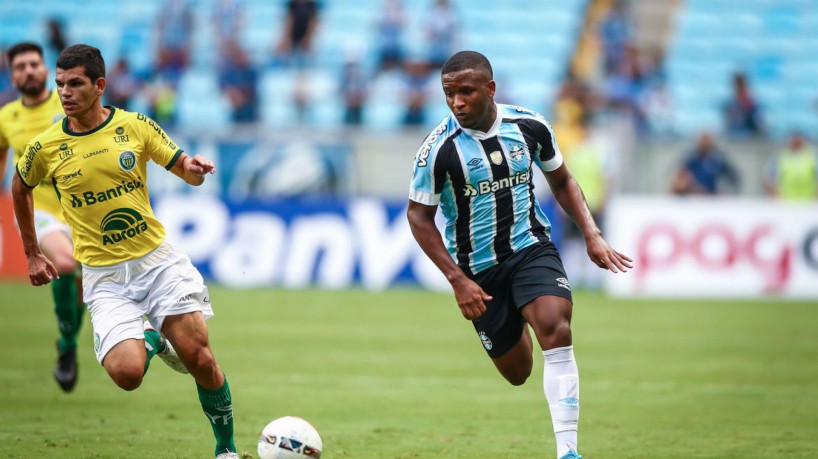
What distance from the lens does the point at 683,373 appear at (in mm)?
Result: 12164

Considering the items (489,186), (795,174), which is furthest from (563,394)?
(795,174)

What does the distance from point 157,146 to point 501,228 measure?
88.7 inches

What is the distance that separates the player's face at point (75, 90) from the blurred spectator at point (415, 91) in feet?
53.0

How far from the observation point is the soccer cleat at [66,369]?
9969 mm

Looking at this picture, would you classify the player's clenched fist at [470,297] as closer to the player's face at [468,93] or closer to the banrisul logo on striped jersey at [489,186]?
the banrisul logo on striped jersey at [489,186]

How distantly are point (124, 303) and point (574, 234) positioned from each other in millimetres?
14877

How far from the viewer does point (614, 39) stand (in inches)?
953

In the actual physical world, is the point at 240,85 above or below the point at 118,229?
below

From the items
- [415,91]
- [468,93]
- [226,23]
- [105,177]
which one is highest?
[226,23]

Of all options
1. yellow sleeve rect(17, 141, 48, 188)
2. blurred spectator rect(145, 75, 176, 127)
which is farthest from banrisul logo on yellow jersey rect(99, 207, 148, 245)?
blurred spectator rect(145, 75, 176, 127)

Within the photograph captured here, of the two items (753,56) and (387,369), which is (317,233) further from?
(753,56)

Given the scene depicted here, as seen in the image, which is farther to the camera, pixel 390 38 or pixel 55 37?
pixel 390 38

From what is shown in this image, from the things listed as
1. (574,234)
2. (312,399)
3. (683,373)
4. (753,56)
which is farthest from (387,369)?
(753,56)

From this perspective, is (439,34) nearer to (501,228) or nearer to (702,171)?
(702,171)
